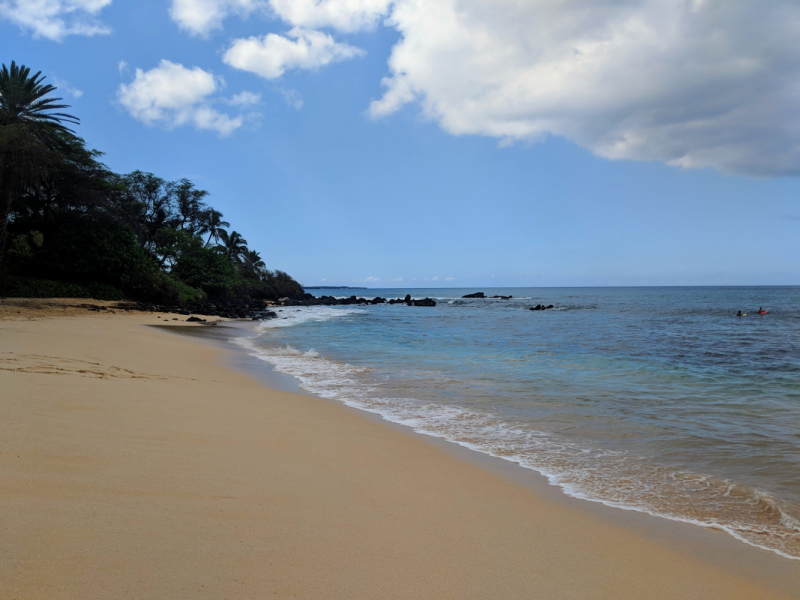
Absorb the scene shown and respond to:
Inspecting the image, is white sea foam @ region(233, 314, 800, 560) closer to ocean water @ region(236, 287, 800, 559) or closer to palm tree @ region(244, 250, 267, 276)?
ocean water @ region(236, 287, 800, 559)

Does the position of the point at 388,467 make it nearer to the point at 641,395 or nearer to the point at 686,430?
the point at 686,430

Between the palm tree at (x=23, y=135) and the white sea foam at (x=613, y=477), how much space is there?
81.9ft

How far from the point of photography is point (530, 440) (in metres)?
5.85

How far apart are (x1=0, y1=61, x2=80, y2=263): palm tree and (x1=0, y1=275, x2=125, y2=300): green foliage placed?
2.99 metres

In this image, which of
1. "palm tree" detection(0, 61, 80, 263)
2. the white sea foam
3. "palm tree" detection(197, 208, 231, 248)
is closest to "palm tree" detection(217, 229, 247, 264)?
"palm tree" detection(197, 208, 231, 248)

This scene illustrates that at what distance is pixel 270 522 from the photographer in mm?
2744

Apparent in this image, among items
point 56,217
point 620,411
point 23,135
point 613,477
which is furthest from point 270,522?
point 56,217

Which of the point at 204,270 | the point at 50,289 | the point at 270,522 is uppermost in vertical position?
the point at 204,270

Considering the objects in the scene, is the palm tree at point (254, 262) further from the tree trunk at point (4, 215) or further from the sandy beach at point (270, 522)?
the sandy beach at point (270, 522)

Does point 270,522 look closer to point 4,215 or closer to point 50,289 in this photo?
point 50,289

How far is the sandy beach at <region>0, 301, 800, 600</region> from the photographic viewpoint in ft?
6.93

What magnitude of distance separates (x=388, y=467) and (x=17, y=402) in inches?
142

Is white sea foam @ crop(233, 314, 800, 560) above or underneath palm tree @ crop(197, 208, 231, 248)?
underneath

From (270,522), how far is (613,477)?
3.61m
